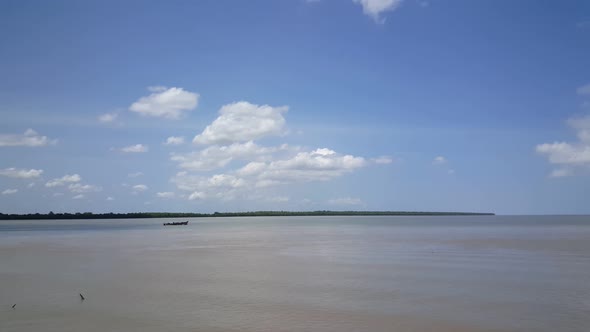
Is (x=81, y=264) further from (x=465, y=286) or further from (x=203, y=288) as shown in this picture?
(x=465, y=286)

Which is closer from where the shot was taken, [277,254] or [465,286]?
[465,286]

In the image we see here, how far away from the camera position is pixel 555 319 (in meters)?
13.0

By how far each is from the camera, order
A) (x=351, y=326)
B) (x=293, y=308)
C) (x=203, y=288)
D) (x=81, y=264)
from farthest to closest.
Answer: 1. (x=81, y=264)
2. (x=203, y=288)
3. (x=293, y=308)
4. (x=351, y=326)

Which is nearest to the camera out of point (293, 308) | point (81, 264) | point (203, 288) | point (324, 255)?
point (293, 308)

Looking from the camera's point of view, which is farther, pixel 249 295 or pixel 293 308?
pixel 249 295

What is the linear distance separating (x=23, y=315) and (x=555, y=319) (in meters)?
14.9

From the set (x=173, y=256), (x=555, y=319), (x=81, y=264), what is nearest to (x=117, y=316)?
(x=555, y=319)

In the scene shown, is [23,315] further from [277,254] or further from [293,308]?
[277,254]

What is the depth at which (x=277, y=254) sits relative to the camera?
3162cm

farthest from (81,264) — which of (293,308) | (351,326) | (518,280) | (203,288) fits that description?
(518,280)

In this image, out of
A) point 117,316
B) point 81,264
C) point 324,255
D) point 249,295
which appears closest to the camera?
point 117,316

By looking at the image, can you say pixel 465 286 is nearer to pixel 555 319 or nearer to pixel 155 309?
pixel 555 319

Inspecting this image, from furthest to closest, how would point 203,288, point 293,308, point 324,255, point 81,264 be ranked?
point 324,255 < point 81,264 < point 203,288 < point 293,308

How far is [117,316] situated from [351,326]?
6672 millimetres
